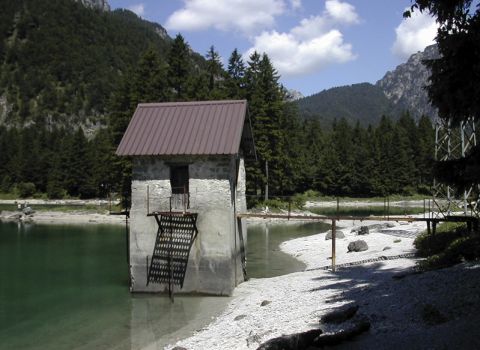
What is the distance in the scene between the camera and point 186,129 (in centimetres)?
2020

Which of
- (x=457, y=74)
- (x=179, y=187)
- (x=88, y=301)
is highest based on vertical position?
(x=457, y=74)

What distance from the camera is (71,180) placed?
74.6 meters

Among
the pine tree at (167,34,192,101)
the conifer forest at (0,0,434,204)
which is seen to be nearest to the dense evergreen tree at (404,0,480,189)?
the conifer forest at (0,0,434,204)

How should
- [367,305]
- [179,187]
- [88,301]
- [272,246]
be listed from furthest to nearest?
[272,246] → [179,187] → [88,301] → [367,305]

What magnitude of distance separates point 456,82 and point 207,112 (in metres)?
13.0

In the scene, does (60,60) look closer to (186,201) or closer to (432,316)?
(186,201)

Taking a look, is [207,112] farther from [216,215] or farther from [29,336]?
[29,336]

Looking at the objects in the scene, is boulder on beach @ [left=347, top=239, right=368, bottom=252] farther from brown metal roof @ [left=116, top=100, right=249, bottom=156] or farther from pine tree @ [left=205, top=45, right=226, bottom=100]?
pine tree @ [left=205, top=45, right=226, bottom=100]

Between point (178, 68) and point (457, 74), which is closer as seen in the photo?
point (457, 74)

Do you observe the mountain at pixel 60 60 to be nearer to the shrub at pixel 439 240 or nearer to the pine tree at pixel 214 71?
the pine tree at pixel 214 71

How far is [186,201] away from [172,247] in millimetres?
1987

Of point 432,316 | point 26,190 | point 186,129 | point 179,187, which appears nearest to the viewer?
point 432,316

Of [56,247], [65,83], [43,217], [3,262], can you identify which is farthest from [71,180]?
[65,83]

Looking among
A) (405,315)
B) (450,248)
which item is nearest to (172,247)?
(405,315)
